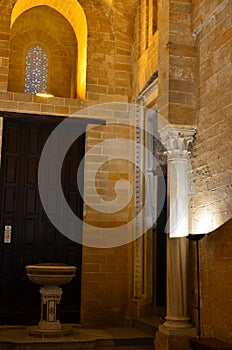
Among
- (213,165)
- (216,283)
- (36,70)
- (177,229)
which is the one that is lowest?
(216,283)

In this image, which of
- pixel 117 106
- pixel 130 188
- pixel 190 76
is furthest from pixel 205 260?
pixel 117 106

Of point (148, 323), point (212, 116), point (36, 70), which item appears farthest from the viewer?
point (36, 70)

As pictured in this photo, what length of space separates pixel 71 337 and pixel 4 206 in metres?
2.70

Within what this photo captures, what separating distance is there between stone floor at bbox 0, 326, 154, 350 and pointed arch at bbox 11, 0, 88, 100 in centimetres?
424

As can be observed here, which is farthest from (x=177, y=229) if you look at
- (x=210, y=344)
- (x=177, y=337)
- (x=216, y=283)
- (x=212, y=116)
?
(x=210, y=344)

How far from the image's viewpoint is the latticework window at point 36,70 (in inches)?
389

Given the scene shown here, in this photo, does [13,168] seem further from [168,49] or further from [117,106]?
[168,49]

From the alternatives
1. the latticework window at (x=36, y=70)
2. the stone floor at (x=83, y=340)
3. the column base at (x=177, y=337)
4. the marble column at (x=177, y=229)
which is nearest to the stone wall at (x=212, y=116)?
the marble column at (x=177, y=229)

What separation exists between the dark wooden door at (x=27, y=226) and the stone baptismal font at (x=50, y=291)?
4.27ft

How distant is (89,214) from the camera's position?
8992 mm

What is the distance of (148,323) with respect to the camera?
7852 millimetres

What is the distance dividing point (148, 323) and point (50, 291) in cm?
166

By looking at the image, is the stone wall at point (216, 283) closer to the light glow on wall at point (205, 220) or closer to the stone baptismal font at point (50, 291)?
the light glow on wall at point (205, 220)

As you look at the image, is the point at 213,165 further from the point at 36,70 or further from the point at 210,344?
the point at 36,70
